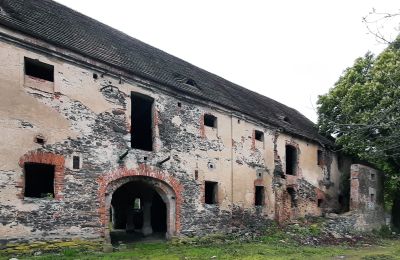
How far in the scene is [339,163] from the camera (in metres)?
25.3

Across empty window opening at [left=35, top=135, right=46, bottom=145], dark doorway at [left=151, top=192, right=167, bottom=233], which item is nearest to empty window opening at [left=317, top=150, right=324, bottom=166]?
dark doorway at [left=151, top=192, right=167, bottom=233]

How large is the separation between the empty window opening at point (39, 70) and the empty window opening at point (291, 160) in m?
13.8

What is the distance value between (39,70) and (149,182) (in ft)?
17.5

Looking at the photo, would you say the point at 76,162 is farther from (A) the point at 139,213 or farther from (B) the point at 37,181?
(A) the point at 139,213

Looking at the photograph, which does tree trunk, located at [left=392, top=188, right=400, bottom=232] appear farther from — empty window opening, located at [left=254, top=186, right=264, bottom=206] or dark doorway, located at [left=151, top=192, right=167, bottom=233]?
dark doorway, located at [left=151, top=192, right=167, bottom=233]

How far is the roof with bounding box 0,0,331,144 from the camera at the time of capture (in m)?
11.9

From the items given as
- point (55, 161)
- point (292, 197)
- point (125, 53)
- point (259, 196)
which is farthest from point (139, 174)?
point (292, 197)

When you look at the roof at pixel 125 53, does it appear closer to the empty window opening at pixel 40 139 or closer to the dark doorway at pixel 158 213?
the empty window opening at pixel 40 139

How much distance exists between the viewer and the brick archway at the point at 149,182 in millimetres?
12117

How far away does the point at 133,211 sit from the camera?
20078mm

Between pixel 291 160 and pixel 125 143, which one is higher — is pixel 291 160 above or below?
below

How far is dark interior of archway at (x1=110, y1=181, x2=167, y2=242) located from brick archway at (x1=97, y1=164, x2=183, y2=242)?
328cm

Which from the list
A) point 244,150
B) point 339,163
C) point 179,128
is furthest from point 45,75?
point 339,163

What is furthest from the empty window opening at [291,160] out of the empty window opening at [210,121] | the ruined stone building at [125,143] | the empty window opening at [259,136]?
the empty window opening at [210,121]
